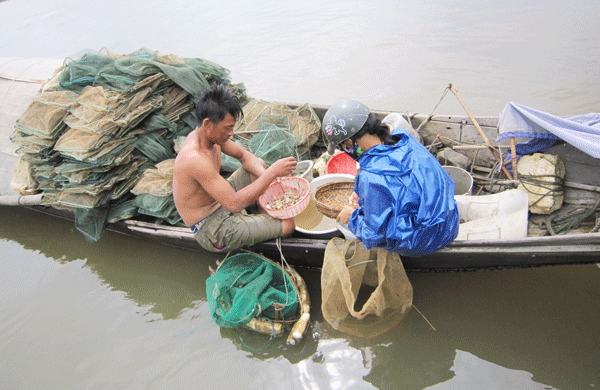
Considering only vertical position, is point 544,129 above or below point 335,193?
above

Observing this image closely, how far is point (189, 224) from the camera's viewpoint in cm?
337

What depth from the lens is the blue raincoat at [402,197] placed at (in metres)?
2.40

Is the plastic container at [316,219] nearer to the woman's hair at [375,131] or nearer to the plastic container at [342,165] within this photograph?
the plastic container at [342,165]

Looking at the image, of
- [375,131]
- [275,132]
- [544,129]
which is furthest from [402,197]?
[275,132]

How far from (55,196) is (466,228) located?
4.36 meters

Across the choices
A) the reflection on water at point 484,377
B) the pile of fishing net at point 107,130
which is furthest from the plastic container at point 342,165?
the reflection on water at point 484,377

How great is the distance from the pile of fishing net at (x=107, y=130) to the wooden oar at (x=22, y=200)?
0.17m

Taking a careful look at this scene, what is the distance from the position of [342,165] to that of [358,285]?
1.70 meters

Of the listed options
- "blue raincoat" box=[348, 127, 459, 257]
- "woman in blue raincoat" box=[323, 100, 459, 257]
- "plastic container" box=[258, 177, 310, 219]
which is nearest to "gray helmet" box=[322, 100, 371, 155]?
"woman in blue raincoat" box=[323, 100, 459, 257]

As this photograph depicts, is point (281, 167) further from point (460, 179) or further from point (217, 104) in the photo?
point (460, 179)

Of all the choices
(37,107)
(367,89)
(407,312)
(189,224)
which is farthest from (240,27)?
(407,312)

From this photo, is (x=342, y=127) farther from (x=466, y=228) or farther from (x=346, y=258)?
(x=466, y=228)

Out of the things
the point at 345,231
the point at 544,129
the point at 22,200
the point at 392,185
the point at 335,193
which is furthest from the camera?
the point at 22,200

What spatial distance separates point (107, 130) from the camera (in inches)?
150
